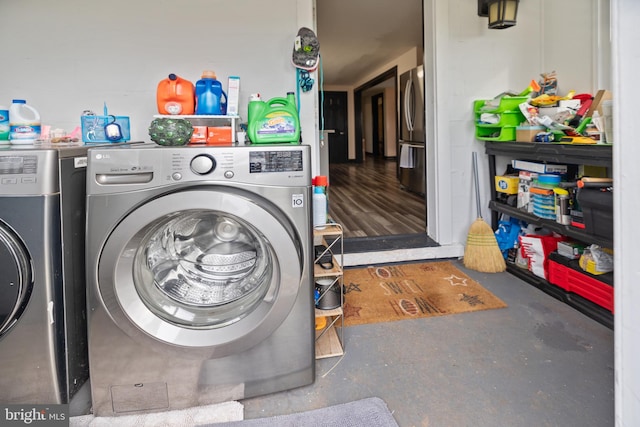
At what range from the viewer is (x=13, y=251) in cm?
131

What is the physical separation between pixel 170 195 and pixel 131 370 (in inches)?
24.0

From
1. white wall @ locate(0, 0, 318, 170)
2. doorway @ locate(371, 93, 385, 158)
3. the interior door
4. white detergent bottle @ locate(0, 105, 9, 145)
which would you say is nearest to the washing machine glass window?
white detergent bottle @ locate(0, 105, 9, 145)

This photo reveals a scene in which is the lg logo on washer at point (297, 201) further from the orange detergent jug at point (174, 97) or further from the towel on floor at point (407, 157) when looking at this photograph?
the towel on floor at point (407, 157)

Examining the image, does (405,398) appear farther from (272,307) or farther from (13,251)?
(13,251)

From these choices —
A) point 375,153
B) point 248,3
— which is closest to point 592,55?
point 248,3

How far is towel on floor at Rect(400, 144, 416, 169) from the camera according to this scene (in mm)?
5578

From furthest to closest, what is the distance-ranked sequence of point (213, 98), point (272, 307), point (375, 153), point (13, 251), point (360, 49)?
point (375, 153) < point (360, 49) < point (213, 98) < point (272, 307) < point (13, 251)

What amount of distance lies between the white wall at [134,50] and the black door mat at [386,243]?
0.99 meters

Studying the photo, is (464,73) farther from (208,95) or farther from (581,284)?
(208,95)

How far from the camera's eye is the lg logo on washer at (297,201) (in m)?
1.45

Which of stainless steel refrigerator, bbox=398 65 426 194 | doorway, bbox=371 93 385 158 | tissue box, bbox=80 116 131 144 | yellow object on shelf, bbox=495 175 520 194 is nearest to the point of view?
tissue box, bbox=80 116 131 144

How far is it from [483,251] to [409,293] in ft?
2.28

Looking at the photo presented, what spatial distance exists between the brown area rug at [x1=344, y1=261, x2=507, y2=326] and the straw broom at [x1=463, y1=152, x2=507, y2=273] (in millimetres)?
139

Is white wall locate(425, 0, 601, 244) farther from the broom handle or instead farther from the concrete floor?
the concrete floor
